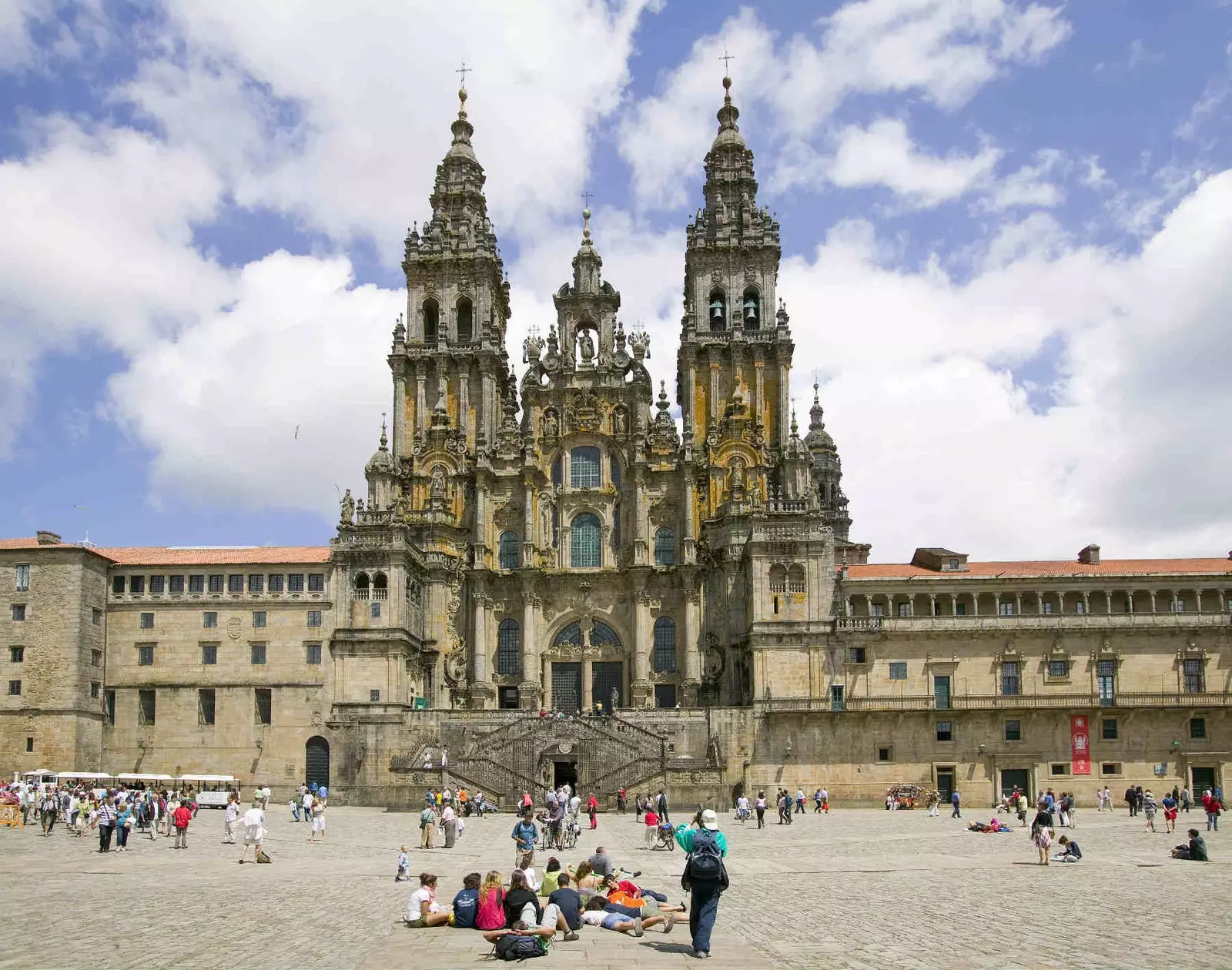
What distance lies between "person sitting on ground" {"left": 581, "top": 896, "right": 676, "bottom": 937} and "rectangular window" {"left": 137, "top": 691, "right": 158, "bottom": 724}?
170 ft

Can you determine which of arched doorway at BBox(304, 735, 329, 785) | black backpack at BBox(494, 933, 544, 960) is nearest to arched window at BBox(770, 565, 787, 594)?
arched doorway at BBox(304, 735, 329, 785)

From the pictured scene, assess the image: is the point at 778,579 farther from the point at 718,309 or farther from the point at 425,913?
the point at 425,913

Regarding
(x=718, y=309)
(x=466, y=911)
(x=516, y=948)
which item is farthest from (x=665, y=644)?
(x=516, y=948)

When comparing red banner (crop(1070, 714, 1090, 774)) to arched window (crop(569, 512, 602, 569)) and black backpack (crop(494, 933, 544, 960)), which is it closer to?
arched window (crop(569, 512, 602, 569))

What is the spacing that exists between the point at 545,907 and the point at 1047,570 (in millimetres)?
55493

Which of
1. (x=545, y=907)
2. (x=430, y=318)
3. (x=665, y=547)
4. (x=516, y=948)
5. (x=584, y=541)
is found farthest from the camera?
(x=430, y=318)

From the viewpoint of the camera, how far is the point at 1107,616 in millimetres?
67250

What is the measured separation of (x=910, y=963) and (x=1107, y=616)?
178ft

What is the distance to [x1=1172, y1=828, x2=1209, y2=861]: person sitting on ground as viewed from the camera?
1326 inches

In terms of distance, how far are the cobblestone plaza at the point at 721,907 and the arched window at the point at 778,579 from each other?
91.8ft

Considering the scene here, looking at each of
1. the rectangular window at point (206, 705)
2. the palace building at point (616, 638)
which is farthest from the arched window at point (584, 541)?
the rectangular window at point (206, 705)

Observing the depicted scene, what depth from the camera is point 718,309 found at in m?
81.8

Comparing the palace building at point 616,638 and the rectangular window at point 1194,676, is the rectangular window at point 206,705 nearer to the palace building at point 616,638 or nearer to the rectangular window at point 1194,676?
the palace building at point 616,638

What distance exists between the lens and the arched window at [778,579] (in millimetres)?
69956
